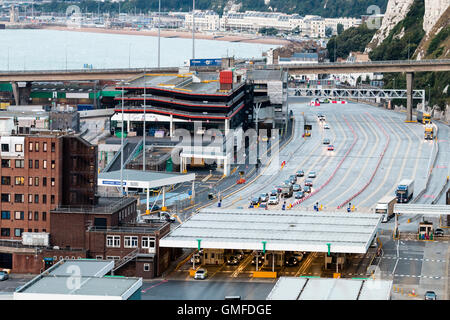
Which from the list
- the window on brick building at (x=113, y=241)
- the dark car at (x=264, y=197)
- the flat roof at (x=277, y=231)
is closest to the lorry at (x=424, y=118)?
the dark car at (x=264, y=197)

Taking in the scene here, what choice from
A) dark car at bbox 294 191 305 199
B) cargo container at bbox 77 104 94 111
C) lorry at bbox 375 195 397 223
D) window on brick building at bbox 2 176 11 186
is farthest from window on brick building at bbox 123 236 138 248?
cargo container at bbox 77 104 94 111

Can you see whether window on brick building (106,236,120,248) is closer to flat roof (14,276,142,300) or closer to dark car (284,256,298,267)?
dark car (284,256,298,267)

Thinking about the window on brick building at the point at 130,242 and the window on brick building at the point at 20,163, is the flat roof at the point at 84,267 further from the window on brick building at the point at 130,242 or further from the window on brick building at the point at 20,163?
the window on brick building at the point at 20,163

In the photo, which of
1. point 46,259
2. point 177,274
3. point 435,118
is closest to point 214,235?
point 177,274
